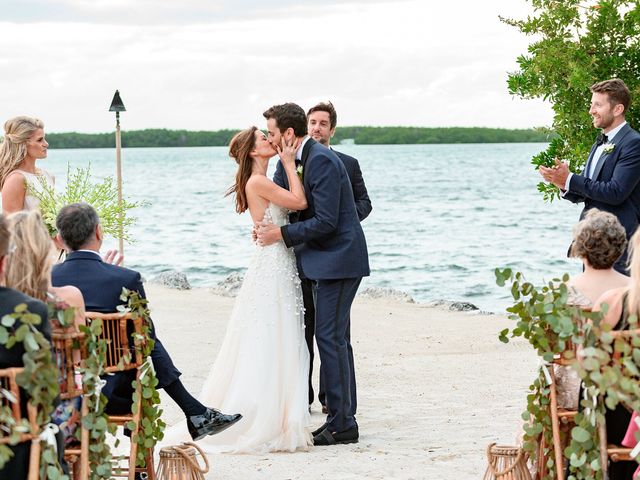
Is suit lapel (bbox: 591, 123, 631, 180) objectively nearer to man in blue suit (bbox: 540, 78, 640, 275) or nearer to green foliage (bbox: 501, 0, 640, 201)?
man in blue suit (bbox: 540, 78, 640, 275)

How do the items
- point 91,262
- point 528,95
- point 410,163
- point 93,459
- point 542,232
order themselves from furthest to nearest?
point 410,163, point 542,232, point 528,95, point 91,262, point 93,459

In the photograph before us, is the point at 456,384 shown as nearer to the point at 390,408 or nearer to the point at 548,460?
the point at 390,408

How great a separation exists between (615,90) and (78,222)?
3.33m

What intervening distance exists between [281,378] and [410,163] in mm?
92211

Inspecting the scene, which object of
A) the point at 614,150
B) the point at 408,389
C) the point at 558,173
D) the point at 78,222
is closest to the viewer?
the point at 78,222

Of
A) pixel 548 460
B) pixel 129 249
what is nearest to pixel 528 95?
pixel 548 460

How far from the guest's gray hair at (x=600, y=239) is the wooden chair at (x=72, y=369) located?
6.59ft

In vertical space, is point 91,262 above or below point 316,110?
below

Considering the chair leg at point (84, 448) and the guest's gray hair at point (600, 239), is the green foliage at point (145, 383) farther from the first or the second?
the guest's gray hair at point (600, 239)

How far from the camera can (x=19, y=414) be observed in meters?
3.48

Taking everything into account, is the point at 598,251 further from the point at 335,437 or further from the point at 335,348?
the point at 335,437

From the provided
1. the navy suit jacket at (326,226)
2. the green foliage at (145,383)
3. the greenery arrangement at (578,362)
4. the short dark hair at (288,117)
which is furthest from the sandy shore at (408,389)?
the short dark hair at (288,117)

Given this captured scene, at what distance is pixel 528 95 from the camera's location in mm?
7965

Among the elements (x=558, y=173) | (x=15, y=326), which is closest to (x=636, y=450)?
(x=15, y=326)
